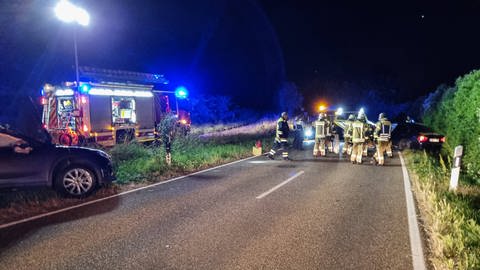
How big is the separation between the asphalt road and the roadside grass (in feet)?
1.14

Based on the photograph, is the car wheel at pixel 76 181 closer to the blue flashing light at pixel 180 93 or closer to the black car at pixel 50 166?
the black car at pixel 50 166

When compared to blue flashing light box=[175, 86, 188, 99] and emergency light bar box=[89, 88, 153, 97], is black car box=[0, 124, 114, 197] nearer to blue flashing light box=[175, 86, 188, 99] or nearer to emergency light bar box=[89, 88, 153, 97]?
emergency light bar box=[89, 88, 153, 97]

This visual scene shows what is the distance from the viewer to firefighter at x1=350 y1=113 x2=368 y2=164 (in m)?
11.9

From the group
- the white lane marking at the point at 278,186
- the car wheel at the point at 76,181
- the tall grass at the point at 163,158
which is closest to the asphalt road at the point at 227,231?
the white lane marking at the point at 278,186

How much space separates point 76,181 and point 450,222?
6.50 metres

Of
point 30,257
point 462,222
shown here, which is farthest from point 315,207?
point 30,257

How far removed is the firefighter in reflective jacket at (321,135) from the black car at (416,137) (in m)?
3.66

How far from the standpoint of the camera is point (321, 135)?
1362 centimetres

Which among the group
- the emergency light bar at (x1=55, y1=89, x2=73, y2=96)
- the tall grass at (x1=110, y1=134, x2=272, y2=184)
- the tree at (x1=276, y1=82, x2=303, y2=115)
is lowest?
the tall grass at (x1=110, y1=134, x2=272, y2=184)

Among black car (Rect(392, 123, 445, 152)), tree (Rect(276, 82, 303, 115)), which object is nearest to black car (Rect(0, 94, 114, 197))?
black car (Rect(392, 123, 445, 152))

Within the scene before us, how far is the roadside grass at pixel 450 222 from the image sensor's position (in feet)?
13.6

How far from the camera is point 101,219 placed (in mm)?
6055

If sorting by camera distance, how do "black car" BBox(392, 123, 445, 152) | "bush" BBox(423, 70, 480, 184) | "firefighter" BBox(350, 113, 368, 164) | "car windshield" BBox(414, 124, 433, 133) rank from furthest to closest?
1. "car windshield" BBox(414, 124, 433, 133)
2. "black car" BBox(392, 123, 445, 152)
3. "firefighter" BBox(350, 113, 368, 164)
4. "bush" BBox(423, 70, 480, 184)

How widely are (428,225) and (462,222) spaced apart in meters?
0.53
